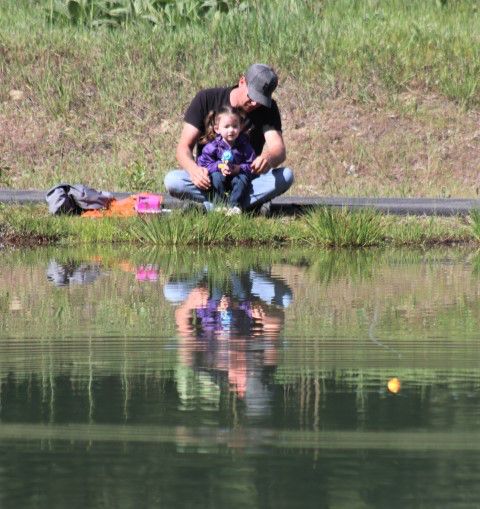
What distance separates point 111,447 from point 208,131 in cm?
787

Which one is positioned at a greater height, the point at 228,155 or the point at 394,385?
the point at 228,155

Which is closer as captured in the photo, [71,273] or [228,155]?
[71,273]

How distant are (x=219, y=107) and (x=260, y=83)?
395mm

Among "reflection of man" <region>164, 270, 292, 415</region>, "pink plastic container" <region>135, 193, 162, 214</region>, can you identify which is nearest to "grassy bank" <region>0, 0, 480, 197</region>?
"pink plastic container" <region>135, 193, 162, 214</region>

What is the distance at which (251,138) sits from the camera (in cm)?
1286

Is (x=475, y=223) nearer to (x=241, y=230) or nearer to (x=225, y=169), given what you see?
(x=241, y=230)

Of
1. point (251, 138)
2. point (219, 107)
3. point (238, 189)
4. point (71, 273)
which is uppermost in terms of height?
point (219, 107)

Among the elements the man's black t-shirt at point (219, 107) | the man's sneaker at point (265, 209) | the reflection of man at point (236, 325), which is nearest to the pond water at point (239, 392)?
the reflection of man at point (236, 325)

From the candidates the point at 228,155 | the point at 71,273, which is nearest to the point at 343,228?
the point at 228,155

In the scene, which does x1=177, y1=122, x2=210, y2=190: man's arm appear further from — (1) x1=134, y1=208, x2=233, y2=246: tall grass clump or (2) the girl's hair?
(1) x1=134, y1=208, x2=233, y2=246: tall grass clump

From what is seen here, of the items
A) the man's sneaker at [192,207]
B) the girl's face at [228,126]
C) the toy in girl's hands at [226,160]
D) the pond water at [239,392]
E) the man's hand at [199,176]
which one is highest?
the girl's face at [228,126]

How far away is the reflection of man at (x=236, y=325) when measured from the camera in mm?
6238

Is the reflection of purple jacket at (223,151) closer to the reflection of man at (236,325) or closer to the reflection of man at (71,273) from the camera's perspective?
the reflection of man at (71,273)

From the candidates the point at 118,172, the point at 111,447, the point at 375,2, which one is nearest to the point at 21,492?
the point at 111,447
